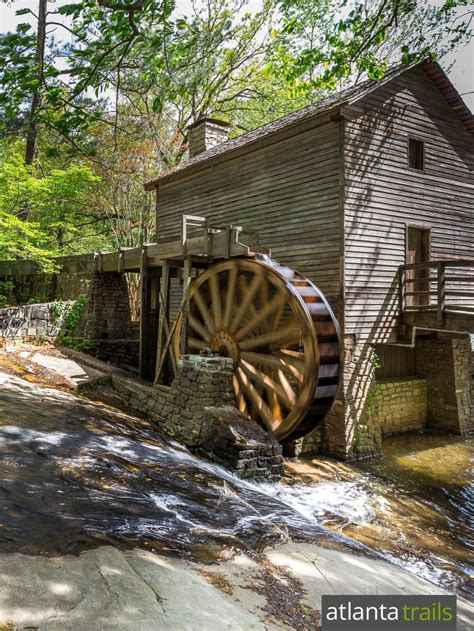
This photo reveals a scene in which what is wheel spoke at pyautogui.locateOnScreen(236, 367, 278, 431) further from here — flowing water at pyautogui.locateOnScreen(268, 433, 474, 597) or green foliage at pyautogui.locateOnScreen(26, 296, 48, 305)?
green foliage at pyautogui.locateOnScreen(26, 296, 48, 305)

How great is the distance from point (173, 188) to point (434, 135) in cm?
711

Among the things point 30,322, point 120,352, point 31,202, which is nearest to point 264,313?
point 120,352

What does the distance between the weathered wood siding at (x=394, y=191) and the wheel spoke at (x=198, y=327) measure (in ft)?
8.93

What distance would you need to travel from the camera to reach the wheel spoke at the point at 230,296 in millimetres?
8508

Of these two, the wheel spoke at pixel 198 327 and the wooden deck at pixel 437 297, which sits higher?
the wooden deck at pixel 437 297

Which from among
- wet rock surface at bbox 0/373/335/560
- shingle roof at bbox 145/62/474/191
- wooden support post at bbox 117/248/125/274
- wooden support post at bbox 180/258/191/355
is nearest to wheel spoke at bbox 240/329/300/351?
wooden support post at bbox 180/258/191/355

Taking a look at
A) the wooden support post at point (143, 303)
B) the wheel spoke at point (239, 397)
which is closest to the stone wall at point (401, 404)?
the wheel spoke at point (239, 397)

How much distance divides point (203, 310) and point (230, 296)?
846mm

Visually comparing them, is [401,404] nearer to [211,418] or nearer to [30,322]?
[211,418]

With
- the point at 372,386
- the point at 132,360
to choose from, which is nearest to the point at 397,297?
the point at 372,386

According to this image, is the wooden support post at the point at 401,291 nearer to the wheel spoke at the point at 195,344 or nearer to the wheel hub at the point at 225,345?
the wheel hub at the point at 225,345

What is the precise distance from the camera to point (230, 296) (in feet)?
28.4

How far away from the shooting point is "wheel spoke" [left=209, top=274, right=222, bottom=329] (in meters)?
8.91

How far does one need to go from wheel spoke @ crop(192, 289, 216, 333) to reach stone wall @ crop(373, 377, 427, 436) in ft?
13.2
